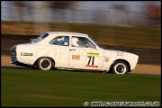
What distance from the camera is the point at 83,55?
14812 mm

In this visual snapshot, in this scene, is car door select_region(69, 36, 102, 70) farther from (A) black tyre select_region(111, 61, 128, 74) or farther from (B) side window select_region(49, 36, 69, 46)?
(A) black tyre select_region(111, 61, 128, 74)

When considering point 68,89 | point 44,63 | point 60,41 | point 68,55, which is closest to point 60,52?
point 68,55

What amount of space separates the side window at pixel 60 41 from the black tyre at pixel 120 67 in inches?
70.6

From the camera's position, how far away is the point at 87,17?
2412 cm

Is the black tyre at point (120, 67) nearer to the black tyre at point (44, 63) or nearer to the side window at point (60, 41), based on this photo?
the side window at point (60, 41)

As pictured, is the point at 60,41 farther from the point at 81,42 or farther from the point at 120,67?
the point at 120,67

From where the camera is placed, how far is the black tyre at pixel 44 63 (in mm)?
14523

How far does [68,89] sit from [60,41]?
18.1ft

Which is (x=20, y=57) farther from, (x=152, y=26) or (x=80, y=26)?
(x=152, y=26)

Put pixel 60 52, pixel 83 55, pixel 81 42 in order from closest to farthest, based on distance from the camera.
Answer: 1. pixel 60 52
2. pixel 83 55
3. pixel 81 42

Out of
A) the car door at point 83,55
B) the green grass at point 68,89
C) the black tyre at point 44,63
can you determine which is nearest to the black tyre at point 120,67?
the car door at point 83,55

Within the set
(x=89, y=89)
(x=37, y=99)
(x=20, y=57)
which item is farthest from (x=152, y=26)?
(x=37, y=99)

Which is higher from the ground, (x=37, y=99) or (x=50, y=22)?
(x=50, y=22)

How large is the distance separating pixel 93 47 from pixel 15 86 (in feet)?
19.2
